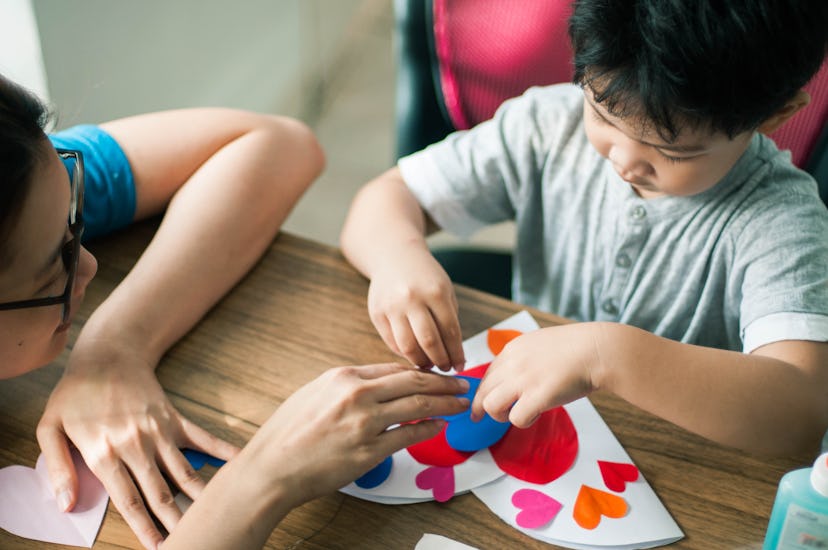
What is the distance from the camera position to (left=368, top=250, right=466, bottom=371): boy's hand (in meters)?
0.83

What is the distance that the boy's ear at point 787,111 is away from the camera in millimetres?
799

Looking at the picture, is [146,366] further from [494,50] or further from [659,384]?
[494,50]

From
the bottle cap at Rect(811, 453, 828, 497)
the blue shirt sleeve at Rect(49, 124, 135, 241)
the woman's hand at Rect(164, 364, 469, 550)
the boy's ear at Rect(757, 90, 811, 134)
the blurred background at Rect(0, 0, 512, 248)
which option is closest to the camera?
the bottle cap at Rect(811, 453, 828, 497)

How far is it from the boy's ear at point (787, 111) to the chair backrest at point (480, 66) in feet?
0.76

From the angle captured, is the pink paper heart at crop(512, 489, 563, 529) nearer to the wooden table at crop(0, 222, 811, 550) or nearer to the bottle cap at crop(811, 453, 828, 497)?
the wooden table at crop(0, 222, 811, 550)

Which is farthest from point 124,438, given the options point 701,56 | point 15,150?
point 701,56

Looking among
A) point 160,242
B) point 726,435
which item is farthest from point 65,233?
point 726,435

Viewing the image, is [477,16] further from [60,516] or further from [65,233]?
[60,516]

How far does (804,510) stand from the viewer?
59 cm

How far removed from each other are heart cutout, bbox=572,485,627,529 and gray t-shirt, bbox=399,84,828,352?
0.25m

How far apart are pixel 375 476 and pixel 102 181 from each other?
1.67ft

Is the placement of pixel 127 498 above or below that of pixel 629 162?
below

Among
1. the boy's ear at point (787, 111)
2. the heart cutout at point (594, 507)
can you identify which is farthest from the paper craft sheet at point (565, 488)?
the boy's ear at point (787, 111)


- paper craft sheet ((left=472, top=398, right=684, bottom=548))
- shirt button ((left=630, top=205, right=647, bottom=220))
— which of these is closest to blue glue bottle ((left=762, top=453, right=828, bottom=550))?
paper craft sheet ((left=472, top=398, right=684, bottom=548))
